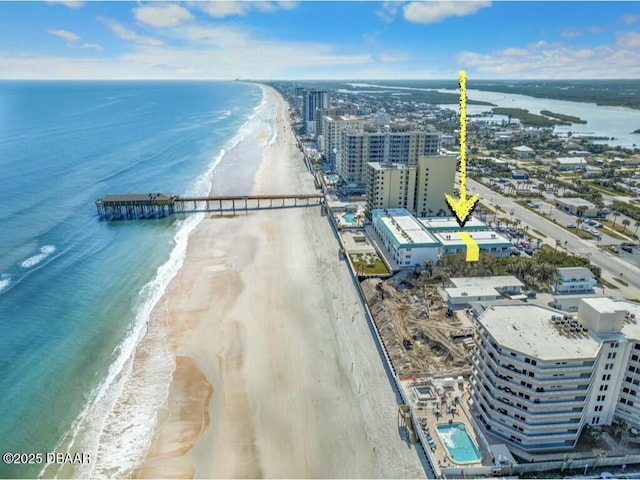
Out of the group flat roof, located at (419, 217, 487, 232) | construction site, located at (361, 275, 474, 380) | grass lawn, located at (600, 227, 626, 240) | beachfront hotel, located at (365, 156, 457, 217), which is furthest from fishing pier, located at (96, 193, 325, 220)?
grass lawn, located at (600, 227, 626, 240)

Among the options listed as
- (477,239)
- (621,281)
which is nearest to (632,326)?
(621,281)

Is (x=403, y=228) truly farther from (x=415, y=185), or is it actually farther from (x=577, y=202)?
(x=577, y=202)

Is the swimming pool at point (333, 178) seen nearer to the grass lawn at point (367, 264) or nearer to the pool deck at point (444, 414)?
the grass lawn at point (367, 264)

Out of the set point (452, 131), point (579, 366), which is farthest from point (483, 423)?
point (452, 131)

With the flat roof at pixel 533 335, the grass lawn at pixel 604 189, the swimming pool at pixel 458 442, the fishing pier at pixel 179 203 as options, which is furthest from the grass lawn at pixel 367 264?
the grass lawn at pixel 604 189

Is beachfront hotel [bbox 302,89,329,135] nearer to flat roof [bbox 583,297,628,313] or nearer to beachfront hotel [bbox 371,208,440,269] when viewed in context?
beachfront hotel [bbox 371,208,440,269]

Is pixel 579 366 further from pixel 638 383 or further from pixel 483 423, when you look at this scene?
pixel 483 423
